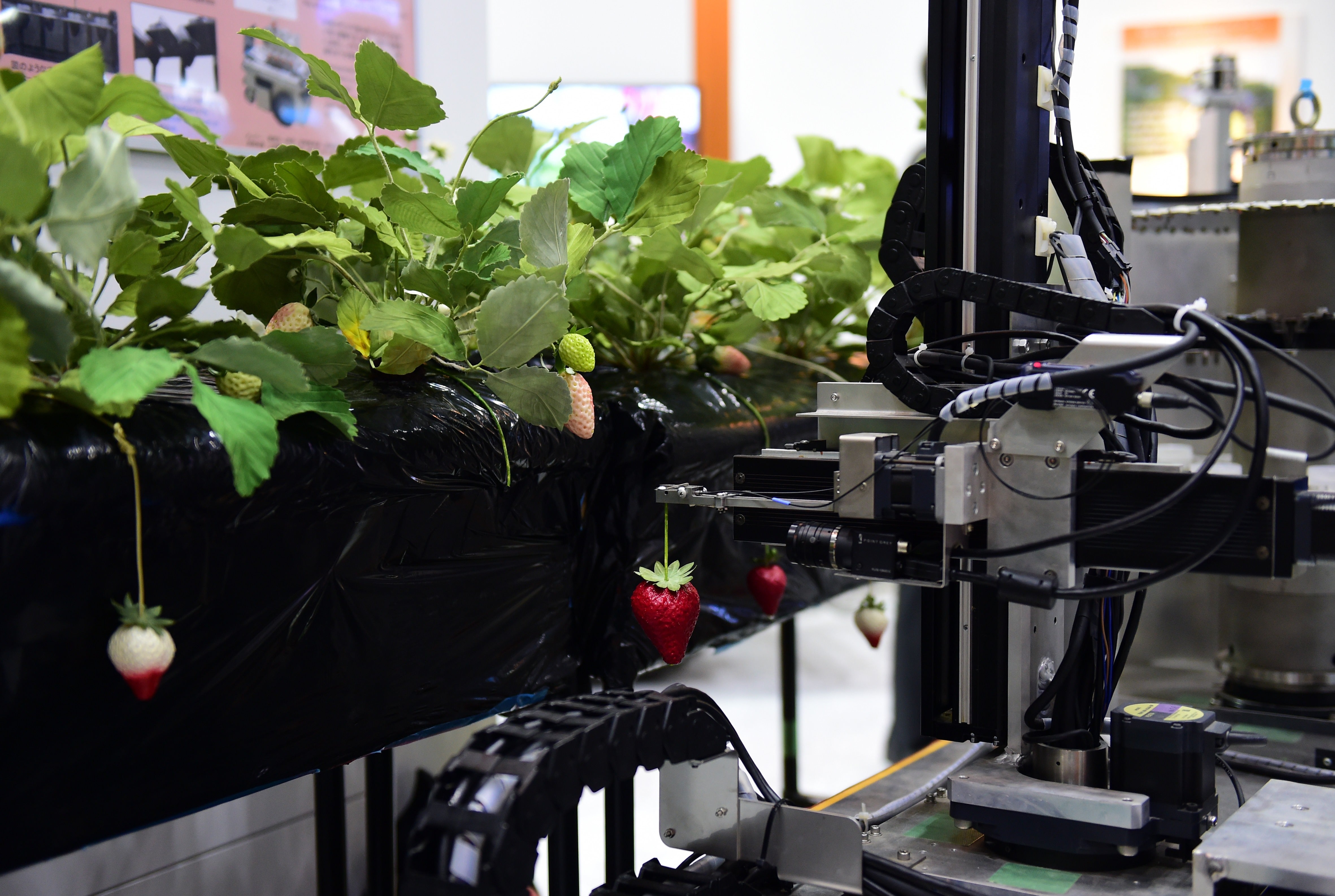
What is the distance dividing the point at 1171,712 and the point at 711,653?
10.7 ft

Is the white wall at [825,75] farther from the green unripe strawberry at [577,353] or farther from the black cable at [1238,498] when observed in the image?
the black cable at [1238,498]

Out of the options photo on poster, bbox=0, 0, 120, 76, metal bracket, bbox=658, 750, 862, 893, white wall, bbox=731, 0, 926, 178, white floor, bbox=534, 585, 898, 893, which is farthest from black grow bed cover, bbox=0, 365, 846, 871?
white wall, bbox=731, 0, 926, 178

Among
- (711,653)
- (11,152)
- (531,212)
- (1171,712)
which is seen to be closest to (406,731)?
(531,212)

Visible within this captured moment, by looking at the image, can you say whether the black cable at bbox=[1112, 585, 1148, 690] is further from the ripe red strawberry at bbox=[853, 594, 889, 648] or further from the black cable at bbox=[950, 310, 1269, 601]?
the ripe red strawberry at bbox=[853, 594, 889, 648]

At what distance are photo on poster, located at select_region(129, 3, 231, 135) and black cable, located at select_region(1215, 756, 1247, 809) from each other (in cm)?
152

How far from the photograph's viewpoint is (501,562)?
1170mm

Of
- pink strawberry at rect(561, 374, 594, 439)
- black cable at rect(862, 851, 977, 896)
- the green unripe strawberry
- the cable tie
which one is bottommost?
black cable at rect(862, 851, 977, 896)

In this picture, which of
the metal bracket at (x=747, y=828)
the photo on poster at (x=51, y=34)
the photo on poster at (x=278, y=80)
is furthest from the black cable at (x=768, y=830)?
the photo on poster at (x=278, y=80)

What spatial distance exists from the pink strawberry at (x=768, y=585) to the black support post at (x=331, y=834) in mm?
570

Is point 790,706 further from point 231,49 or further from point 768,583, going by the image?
point 231,49

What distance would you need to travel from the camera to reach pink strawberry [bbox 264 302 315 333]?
102 centimetres

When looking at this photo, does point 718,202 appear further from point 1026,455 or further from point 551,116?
point 551,116

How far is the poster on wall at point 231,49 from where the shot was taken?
143cm

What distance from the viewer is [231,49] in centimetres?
164
